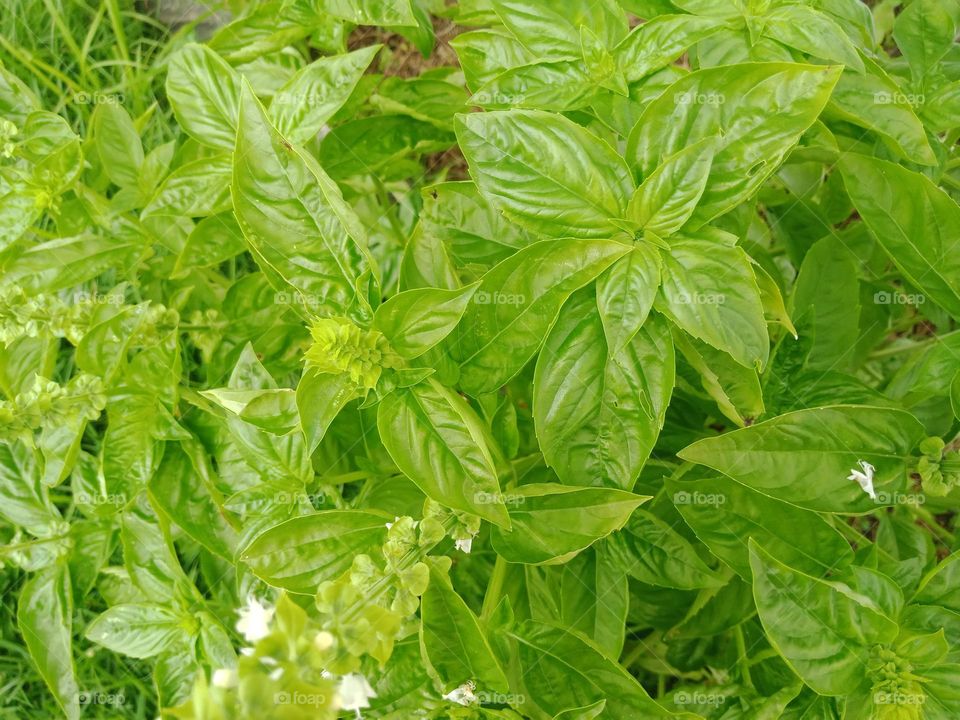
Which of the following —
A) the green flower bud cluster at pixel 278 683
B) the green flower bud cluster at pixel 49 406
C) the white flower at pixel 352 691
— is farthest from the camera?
the green flower bud cluster at pixel 49 406

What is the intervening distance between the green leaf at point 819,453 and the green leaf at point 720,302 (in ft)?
0.53

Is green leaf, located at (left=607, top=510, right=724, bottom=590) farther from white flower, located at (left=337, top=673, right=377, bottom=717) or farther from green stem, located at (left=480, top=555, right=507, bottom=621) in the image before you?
white flower, located at (left=337, top=673, right=377, bottom=717)

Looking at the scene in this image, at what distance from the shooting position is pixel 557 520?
1.38 meters

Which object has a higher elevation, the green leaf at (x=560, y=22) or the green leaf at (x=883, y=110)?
the green leaf at (x=560, y=22)

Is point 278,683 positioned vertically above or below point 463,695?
above

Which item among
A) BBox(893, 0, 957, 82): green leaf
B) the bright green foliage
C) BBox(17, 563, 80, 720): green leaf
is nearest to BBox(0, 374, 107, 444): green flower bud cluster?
the bright green foliage

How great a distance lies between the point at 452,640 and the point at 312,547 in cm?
30

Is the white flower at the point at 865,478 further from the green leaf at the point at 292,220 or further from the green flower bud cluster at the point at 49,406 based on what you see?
the green flower bud cluster at the point at 49,406

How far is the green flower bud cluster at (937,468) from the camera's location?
138cm

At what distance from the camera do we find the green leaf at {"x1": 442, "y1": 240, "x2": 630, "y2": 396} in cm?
125

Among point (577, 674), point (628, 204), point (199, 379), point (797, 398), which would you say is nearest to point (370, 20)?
point (628, 204)

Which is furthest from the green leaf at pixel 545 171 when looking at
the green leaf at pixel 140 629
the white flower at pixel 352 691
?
the green leaf at pixel 140 629

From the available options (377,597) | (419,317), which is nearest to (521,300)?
(419,317)

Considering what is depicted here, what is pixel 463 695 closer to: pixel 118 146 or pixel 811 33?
pixel 811 33
